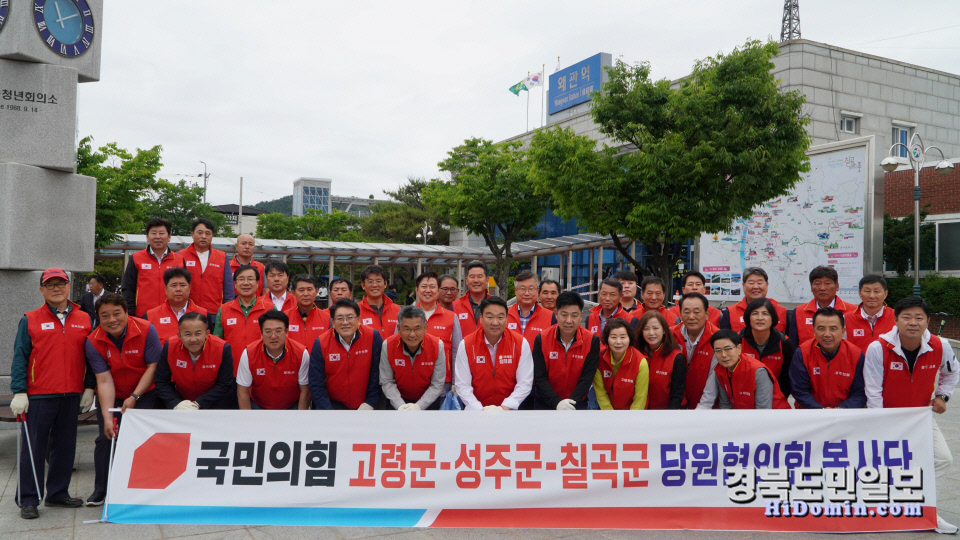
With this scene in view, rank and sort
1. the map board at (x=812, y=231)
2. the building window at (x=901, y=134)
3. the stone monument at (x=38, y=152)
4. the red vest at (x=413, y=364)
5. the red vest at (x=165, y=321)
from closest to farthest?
the red vest at (x=413, y=364) → the red vest at (x=165, y=321) → the stone monument at (x=38, y=152) → the map board at (x=812, y=231) → the building window at (x=901, y=134)

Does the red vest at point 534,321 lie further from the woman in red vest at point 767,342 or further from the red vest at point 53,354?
the red vest at point 53,354

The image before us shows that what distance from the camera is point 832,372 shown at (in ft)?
17.3

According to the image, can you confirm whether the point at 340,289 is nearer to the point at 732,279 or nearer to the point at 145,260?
the point at 145,260

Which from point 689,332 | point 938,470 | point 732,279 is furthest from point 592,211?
point 938,470

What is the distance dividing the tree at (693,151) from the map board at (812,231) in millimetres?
1972

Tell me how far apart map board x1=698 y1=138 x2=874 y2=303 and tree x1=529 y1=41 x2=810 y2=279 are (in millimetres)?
1972

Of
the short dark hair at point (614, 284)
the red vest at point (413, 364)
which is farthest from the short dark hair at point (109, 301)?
the short dark hair at point (614, 284)

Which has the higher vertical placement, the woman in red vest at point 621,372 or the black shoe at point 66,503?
the woman in red vest at point 621,372

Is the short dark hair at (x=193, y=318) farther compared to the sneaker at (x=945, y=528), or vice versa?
the short dark hair at (x=193, y=318)

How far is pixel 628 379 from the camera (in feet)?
17.7

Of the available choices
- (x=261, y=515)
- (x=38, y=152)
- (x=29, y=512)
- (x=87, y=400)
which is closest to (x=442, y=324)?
(x=261, y=515)

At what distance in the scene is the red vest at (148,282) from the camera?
709cm

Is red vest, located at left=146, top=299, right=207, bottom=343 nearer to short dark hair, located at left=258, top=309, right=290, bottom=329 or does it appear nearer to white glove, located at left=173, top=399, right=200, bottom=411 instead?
short dark hair, located at left=258, top=309, right=290, bottom=329

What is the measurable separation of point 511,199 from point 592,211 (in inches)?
356
